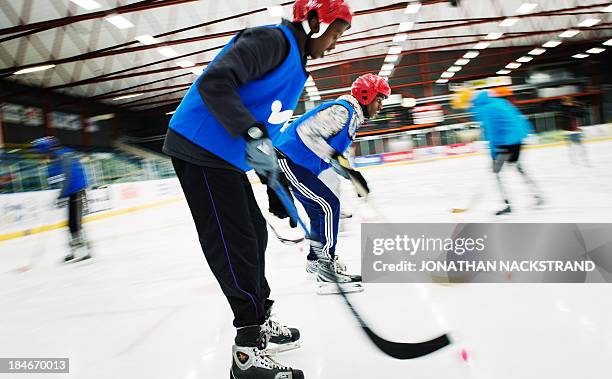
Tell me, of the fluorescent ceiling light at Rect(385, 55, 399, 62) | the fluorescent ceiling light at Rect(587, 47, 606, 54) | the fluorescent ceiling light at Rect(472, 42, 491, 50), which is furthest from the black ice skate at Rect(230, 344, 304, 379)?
the fluorescent ceiling light at Rect(587, 47, 606, 54)

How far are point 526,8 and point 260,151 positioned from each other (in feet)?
57.6

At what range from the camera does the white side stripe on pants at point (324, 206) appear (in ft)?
8.22

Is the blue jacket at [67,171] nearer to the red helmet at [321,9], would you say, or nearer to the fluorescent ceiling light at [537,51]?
the red helmet at [321,9]

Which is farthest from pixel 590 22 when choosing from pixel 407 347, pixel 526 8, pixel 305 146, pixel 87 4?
pixel 407 347

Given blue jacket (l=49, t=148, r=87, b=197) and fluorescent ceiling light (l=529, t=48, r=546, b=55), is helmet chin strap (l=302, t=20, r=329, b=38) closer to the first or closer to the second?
blue jacket (l=49, t=148, r=87, b=197)

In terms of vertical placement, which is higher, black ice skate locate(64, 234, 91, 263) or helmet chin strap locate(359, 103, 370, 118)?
helmet chin strap locate(359, 103, 370, 118)

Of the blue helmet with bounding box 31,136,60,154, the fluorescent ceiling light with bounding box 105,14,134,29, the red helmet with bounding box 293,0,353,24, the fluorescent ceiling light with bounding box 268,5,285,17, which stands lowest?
the red helmet with bounding box 293,0,353,24

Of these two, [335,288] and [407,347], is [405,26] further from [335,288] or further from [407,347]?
[407,347]

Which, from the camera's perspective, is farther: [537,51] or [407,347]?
[537,51]

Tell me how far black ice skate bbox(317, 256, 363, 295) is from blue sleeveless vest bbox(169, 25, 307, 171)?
4.00 feet

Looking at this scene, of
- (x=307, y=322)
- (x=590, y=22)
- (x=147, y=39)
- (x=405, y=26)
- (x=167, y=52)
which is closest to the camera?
(x=307, y=322)

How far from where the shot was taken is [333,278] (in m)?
2.38

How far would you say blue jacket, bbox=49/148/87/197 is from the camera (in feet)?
15.3

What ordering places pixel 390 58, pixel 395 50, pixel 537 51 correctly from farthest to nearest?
pixel 537 51 → pixel 390 58 → pixel 395 50
